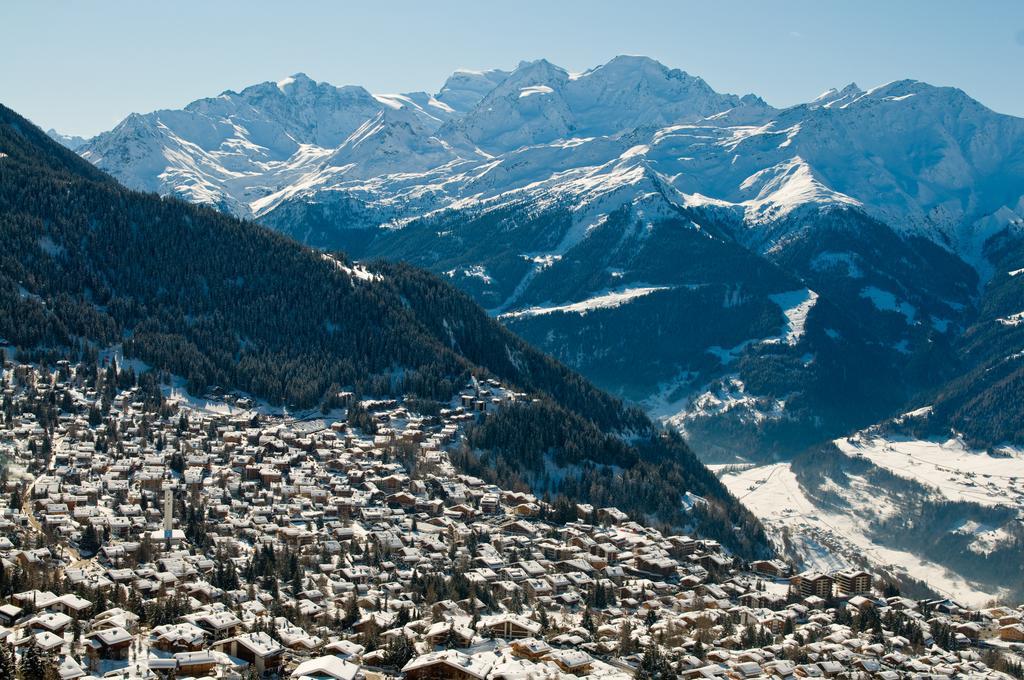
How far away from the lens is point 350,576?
4722 inches

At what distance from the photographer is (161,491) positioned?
470 ft

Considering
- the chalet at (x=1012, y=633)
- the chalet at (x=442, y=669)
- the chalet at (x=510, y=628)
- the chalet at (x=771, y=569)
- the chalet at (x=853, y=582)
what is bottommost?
the chalet at (x=771, y=569)

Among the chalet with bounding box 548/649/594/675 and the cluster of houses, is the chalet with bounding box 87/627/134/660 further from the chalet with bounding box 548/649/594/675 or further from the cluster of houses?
the chalet with bounding box 548/649/594/675

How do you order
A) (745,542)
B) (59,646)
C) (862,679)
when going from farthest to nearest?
(745,542) → (862,679) → (59,646)

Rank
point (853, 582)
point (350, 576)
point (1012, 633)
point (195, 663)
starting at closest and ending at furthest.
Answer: point (195, 663) < point (350, 576) < point (1012, 633) < point (853, 582)

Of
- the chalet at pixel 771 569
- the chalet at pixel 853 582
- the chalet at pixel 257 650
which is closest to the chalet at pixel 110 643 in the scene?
the chalet at pixel 257 650

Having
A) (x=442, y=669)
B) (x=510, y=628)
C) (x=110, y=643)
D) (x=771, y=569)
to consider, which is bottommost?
(x=771, y=569)

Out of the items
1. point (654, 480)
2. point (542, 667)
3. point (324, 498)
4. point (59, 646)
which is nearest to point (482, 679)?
point (542, 667)

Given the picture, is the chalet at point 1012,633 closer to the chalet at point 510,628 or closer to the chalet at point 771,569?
the chalet at point 771,569

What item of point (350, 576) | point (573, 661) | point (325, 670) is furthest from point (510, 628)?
point (325, 670)

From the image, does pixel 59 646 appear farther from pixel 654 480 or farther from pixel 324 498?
pixel 654 480

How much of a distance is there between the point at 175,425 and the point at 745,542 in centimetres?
7979

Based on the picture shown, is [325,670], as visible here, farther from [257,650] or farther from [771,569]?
[771,569]

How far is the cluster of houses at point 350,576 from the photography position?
9494cm
